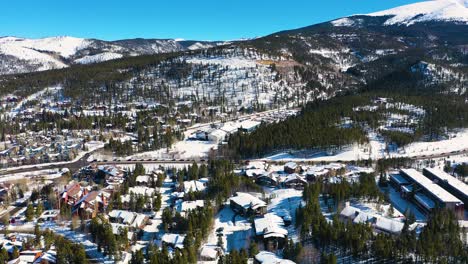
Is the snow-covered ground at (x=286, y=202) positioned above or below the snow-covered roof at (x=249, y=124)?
below

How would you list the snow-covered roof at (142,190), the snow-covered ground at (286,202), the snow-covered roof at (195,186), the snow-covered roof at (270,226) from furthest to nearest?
the snow-covered roof at (195,186) → the snow-covered roof at (142,190) → the snow-covered ground at (286,202) → the snow-covered roof at (270,226)

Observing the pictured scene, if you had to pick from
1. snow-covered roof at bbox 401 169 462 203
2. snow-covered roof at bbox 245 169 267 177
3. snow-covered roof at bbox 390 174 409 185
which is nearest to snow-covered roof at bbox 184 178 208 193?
snow-covered roof at bbox 245 169 267 177

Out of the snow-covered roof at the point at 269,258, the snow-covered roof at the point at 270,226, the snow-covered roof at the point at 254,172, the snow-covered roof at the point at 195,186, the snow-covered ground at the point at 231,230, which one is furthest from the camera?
the snow-covered roof at the point at 254,172

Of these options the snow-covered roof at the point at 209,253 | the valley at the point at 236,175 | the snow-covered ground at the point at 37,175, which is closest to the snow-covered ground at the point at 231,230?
the valley at the point at 236,175

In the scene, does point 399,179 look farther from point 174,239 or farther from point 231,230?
point 174,239

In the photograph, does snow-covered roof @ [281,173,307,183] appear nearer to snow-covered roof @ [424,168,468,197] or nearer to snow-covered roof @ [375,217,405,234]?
snow-covered roof @ [375,217,405,234]

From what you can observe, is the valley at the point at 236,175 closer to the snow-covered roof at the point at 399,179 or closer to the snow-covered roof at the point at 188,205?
the snow-covered roof at the point at 188,205
